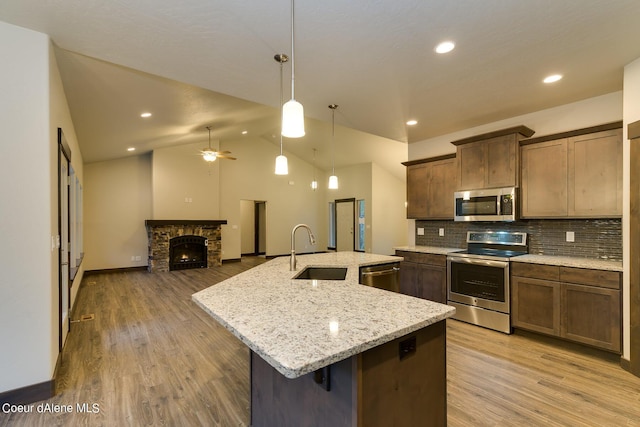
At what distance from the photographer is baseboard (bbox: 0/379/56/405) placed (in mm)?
2076

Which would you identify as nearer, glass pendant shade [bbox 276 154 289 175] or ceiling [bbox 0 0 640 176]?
ceiling [bbox 0 0 640 176]

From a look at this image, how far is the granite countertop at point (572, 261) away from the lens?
111 inches

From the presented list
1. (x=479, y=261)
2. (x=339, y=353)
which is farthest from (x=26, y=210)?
(x=479, y=261)

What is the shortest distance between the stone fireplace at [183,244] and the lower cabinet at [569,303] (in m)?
7.04

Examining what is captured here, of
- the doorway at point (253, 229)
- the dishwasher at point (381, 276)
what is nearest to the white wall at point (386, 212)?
the doorway at point (253, 229)

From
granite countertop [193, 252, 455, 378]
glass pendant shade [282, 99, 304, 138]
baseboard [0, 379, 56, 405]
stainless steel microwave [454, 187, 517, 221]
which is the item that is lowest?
baseboard [0, 379, 56, 405]

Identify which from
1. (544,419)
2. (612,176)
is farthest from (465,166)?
(544,419)

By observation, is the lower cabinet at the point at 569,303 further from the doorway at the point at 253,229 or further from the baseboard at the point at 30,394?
the doorway at the point at 253,229

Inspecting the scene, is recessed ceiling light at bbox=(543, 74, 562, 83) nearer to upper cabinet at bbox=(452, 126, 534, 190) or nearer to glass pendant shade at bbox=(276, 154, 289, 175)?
upper cabinet at bbox=(452, 126, 534, 190)

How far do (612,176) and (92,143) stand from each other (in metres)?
7.49

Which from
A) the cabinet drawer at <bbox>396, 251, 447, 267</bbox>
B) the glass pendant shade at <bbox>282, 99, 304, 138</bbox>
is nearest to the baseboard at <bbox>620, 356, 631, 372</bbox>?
the cabinet drawer at <bbox>396, 251, 447, 267</bbox>

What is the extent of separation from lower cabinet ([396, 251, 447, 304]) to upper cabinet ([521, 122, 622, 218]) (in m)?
1.19

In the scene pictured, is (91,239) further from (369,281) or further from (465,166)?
(465,166)

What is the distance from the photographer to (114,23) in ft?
6.68
